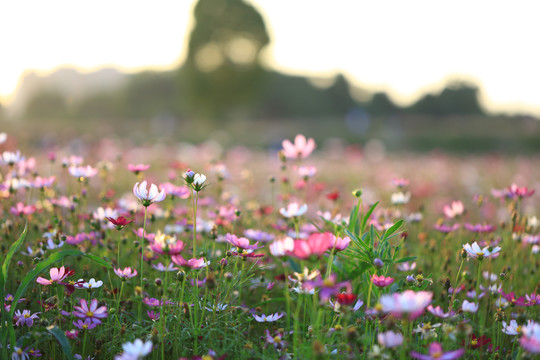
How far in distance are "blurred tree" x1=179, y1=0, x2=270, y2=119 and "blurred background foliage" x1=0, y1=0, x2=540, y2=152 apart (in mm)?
44

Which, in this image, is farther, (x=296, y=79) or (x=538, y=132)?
(x=296, y=79)

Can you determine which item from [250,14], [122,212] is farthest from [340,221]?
[250,14]

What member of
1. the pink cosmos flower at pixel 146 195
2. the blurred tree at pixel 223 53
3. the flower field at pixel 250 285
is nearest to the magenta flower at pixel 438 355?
the flower field at pixel 250 285

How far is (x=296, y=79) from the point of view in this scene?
3981cm

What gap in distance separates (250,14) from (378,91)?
2068cm

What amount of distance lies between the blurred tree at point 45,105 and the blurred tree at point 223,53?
591 inches

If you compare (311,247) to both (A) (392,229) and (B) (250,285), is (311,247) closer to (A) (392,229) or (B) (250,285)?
(A) (392,229)

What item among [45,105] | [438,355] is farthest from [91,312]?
[45,105]

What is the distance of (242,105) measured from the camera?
21562 millimetres

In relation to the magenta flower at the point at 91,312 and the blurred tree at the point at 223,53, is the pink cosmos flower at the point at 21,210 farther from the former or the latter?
the blurred tree at the point at 223,53

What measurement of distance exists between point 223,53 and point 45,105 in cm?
1790

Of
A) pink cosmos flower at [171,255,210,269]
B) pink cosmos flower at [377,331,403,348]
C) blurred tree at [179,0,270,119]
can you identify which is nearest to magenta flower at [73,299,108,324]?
pink cosmos flower at [171,255,210,269]

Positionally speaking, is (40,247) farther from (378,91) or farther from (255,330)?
(378,91)

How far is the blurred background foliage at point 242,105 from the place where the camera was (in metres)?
14.5
